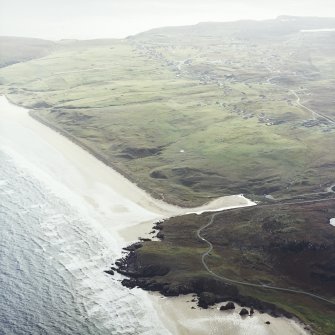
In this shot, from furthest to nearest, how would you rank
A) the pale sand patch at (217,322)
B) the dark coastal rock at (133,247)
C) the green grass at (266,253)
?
the dark coastal rock at (133,247)
the green grass at (266,253)
the pale sand patch at (217,322)

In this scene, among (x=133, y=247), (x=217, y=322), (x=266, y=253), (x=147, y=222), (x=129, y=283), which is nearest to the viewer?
(x=217, y=322)

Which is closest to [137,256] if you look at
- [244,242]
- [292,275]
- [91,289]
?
[91,289]

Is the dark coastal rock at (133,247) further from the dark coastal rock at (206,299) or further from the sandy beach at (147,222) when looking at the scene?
the dark coastal rock at (206,299)

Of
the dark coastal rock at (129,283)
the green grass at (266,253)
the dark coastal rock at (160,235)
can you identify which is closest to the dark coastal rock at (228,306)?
the green grass at (266,253)

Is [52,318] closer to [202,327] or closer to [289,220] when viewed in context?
[202,327]

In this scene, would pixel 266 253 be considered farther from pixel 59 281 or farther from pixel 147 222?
pixel 59 281

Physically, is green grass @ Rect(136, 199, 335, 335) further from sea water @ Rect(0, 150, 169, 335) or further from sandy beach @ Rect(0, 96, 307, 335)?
sea water @ Rect(0, 150, 169, 335)

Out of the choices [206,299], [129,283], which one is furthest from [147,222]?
[206,299]
